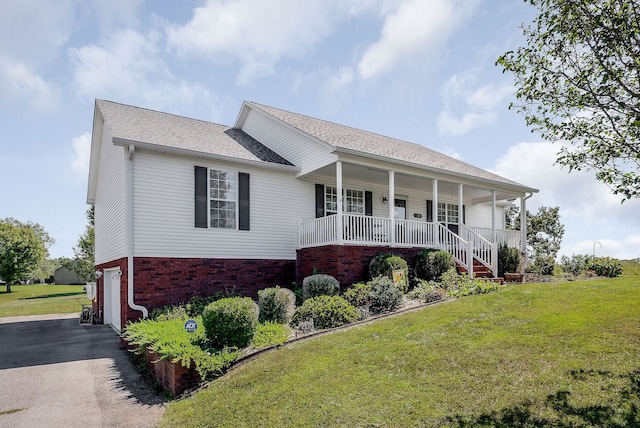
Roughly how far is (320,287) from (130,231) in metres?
5.16

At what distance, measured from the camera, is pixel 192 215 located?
38.2 ft

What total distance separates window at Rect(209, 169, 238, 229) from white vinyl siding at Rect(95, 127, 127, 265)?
2401mm

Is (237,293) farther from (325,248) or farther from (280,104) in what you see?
(280,104)

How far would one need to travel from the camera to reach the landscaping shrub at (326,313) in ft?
28.0

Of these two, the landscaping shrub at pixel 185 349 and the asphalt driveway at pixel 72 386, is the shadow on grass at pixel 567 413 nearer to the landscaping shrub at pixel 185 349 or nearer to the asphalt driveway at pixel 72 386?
the landscaping shrub at pixel 185 349

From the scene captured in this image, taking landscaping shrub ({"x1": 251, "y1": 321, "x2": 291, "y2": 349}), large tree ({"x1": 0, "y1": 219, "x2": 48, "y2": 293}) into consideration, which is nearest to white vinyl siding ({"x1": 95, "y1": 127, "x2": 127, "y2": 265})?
landscaping shrub ({"x1": 251, "y1": 321, "x2": 291, "y2": 349})

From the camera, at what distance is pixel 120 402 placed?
6516 millimetres

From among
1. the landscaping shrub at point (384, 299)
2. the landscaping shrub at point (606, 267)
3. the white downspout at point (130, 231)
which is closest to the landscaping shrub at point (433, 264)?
the landscaping shrub at point (384, 299)

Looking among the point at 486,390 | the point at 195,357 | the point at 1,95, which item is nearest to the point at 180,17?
the point at 1,95

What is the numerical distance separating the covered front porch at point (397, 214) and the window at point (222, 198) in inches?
98.5

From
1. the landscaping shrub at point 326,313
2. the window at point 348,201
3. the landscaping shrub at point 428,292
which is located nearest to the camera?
the landscaping shrub at point 326,313

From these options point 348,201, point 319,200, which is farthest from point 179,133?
point 348,201

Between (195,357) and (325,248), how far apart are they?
20.2ft

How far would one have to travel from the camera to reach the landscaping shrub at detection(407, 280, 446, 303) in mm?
10086
